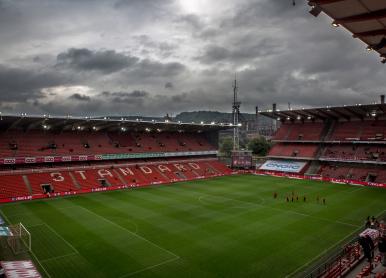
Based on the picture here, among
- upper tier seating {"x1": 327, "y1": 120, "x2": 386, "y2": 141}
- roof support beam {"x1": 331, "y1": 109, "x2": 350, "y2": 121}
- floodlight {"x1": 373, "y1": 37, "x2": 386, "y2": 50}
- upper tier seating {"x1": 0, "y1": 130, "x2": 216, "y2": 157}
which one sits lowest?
upper tier seating {"x1": 0, "y1": 130, "x2": 216, "y2": 157}

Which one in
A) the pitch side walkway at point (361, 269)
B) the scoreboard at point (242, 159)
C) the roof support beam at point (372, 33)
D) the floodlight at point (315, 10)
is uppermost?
the floodlight at point (315, 10)

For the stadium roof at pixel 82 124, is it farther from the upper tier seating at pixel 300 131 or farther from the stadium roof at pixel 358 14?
the stadium roof at pixel 358 14

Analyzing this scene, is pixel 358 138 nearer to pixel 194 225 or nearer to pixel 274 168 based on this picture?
pixel 274 168

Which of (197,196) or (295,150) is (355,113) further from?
(197,196)

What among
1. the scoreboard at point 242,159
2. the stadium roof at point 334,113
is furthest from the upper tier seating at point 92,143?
the stadium roof at point 334,113

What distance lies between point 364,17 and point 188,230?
2293cm

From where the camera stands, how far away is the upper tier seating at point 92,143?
49.6 meters

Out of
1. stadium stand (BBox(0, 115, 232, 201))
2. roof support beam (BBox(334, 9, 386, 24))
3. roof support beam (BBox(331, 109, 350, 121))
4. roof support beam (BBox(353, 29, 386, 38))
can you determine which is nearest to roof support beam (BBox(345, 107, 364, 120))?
roof support beam (BBox(331, 109, 350, 121))

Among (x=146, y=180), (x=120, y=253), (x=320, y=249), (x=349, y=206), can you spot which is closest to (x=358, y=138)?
(x=349, y=206)

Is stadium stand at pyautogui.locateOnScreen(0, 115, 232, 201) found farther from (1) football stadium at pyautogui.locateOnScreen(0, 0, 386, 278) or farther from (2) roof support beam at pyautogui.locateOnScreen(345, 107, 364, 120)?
(2) roof support beam at pyautogui.locateOnScreen(345, 107, 364, 120)

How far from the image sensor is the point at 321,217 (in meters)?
31.9

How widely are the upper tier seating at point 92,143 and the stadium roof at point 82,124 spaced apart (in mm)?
1280

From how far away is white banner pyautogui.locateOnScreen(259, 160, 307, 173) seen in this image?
215 feet

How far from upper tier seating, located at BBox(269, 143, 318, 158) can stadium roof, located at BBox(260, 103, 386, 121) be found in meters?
6.89
